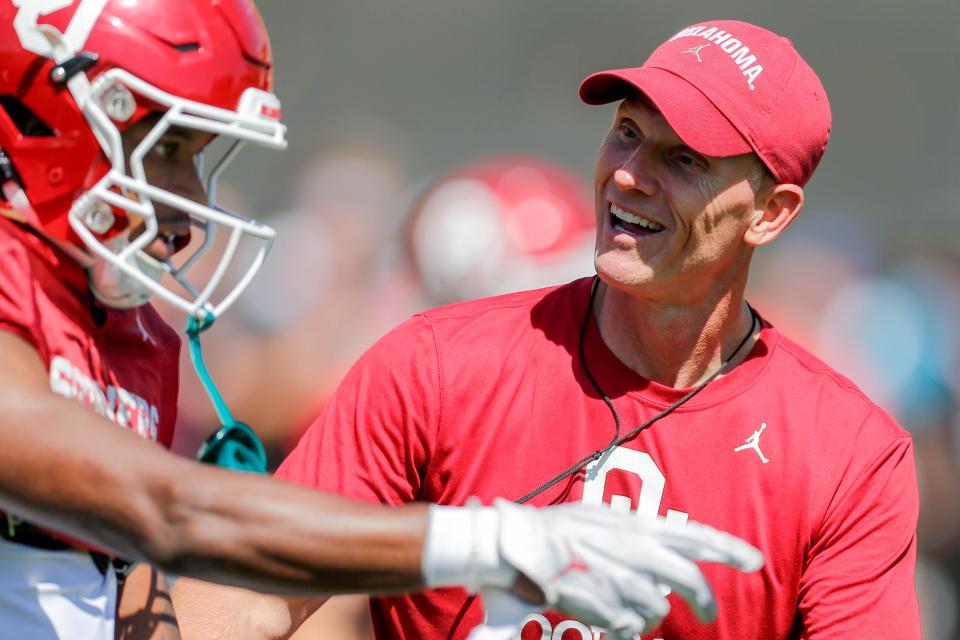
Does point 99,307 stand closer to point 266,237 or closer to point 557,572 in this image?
point 266,237

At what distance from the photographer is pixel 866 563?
2828mm

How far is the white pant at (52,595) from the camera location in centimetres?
210

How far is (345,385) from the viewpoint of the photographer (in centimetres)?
290

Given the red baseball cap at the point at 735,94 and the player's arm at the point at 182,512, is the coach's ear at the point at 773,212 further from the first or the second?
the player's arm at the point at 182,512

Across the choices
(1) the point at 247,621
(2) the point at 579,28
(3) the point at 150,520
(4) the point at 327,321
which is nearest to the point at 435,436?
(1) the point at 247,621

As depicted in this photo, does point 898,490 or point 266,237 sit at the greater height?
point 266,237

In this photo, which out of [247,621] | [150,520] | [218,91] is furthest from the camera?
[247,621]

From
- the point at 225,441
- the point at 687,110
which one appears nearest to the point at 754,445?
the point at 687,110

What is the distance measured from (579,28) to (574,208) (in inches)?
140

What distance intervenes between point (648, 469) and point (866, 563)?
51 centimetres

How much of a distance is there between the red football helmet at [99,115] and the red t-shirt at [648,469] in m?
0.71

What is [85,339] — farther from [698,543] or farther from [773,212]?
[773,212]

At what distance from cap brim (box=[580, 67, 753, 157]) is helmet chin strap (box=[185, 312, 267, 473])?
1.12 meters

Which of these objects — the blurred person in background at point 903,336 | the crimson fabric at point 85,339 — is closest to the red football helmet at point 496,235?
the blurred person in background at point 903,336
